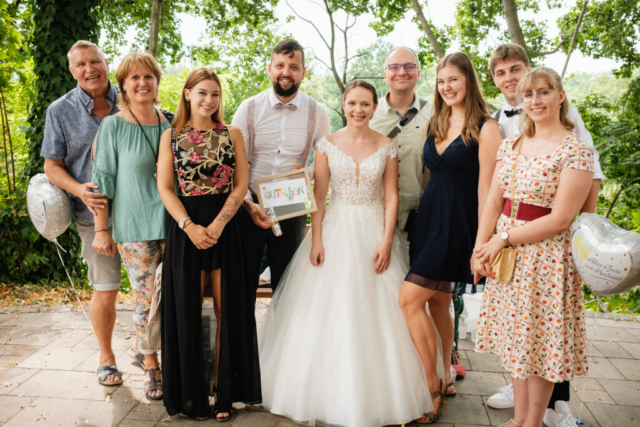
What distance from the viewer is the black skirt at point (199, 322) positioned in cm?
271

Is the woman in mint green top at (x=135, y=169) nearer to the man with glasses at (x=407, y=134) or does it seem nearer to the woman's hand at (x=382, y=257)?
the woman's hand at (x=382, y=257)

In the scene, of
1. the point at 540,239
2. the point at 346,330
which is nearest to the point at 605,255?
the point at 540,239

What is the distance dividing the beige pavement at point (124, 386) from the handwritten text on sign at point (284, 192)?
1294 mm

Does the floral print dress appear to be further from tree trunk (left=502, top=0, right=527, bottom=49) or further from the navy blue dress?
tree trunk (left=502, top=0, right=527, bottom=49)

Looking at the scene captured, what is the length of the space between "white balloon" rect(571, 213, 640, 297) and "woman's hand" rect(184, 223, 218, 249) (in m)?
1.85

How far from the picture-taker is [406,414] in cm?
265

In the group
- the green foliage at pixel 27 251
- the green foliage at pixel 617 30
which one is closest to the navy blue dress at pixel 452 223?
the green foliage at pixel 27 251

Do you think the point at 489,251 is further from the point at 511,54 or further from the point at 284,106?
the point at 284,106

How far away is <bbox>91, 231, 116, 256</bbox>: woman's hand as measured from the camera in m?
3.02

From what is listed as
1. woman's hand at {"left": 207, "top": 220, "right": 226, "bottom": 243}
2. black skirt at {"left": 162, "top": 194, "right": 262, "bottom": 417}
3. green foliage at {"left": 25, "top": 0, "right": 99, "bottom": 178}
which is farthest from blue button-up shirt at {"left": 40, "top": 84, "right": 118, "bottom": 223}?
green foliage at {"left": 25, "top": 0, "right": 99, "bottom": 178}

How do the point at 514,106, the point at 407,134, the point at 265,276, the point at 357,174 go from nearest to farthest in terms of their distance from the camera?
the point at 514,106
the point at 357,174
the point at 407,134
the point at 265,276

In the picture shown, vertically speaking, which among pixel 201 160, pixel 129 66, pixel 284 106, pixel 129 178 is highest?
pixel 129 66

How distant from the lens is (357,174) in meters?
3.01

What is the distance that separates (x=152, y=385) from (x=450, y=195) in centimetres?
223
